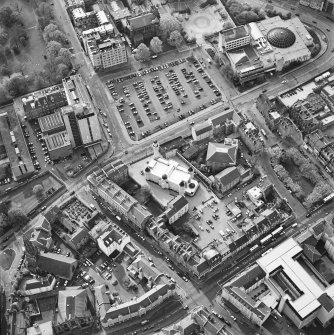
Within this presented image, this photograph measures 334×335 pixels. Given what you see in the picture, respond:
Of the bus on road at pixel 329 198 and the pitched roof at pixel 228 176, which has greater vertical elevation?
the pitched roof at pixel 228 176

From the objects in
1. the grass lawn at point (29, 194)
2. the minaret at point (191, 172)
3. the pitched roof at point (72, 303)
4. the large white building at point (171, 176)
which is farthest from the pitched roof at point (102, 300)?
the minaret at point (191, 172)

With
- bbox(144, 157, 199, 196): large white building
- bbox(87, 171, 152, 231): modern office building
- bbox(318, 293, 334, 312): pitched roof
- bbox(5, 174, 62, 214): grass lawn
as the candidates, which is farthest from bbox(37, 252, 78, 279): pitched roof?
bbox(318, 293, 334, 312): pitched roof

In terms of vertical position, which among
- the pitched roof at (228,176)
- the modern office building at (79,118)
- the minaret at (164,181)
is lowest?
the pitched roof at (228,176)

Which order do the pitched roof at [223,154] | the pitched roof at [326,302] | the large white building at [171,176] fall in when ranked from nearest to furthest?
the pitched roof at [326,302] → the large white building at [171,176] → the pitched roof at [223,154]

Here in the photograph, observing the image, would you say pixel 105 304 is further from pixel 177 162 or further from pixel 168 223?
pixel 177 162

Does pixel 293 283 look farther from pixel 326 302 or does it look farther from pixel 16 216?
pixel 16 216

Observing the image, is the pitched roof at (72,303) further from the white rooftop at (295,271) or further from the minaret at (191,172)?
the minaret at (191,172)

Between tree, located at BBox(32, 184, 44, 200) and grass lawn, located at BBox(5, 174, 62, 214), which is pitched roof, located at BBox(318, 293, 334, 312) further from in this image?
tree, located at BBox(32, 184, 44, 200)
